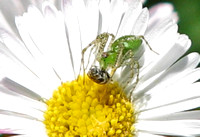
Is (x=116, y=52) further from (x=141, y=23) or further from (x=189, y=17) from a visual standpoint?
(x=189, y=17)

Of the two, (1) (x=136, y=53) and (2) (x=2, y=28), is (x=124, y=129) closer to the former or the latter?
(1) (x=136, y=53)

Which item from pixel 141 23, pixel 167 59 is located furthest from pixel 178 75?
pixel 141 23

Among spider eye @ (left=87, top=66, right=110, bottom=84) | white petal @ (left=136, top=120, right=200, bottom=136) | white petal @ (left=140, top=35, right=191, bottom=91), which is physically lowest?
white petal @ (left=136, top=120, right=200, bottom=136)

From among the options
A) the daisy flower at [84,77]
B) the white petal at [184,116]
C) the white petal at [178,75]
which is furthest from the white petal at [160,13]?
the white petal at [184,116]

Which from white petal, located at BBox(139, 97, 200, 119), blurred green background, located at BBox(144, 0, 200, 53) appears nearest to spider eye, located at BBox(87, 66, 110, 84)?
white petal, located at BBox(139, 97, 200, 119)

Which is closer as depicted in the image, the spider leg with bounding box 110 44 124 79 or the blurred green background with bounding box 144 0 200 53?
the spider leg with bounding box 110 44 124 79

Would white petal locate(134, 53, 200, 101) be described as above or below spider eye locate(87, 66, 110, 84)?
below

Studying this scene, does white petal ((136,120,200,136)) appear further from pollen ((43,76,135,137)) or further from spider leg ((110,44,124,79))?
spider leg ((110,44,124,79))

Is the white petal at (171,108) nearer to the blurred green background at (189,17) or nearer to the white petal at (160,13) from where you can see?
the white petal at (160,13)

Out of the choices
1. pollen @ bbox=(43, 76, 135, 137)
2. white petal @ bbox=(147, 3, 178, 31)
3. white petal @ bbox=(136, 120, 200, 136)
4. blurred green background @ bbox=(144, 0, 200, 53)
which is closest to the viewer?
white petal @ bbox=(136, 120, 200, 136)
